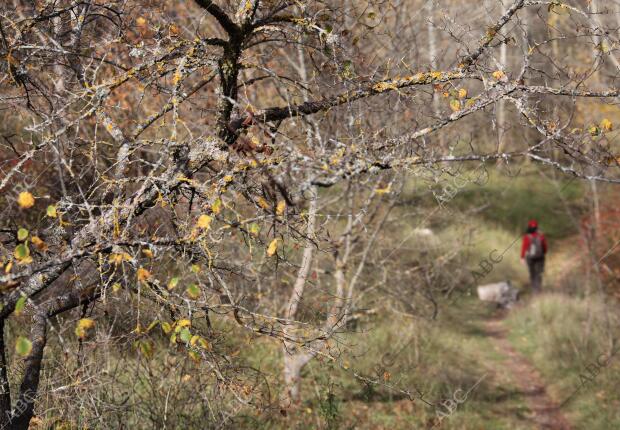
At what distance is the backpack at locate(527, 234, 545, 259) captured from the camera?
52.6ft

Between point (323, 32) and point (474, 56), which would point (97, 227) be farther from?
point (474, 56)

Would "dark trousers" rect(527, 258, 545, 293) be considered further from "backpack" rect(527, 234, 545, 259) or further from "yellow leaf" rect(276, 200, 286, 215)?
"yellow leaf" rect(276, 200, 286, 215)

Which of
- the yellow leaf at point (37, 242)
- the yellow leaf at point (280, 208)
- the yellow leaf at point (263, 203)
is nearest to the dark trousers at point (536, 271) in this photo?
the yellow leaf at point (263, 203)

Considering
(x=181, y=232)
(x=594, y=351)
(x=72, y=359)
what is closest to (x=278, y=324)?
(x=181, y=232)

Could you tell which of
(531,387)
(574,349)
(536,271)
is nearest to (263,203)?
(531,387)

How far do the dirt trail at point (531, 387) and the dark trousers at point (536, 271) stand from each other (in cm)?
203

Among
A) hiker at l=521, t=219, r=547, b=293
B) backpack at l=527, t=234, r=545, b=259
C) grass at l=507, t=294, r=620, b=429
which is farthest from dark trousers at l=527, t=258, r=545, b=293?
grass at l=507, t=294, r=620, b=429

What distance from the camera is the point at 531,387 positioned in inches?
445

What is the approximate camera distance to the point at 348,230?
30.2 feet

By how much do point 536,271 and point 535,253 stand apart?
20.5 inches

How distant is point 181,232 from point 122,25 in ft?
5.79

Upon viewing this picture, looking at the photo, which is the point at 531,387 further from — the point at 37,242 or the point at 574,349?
the point at 37,242

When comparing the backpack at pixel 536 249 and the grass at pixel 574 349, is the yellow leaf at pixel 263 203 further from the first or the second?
the backpack at pixel 536 249

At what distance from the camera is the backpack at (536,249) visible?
16.0 meters
